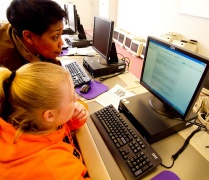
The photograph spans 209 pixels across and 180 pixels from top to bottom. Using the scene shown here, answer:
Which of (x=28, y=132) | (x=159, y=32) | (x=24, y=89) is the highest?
(x=24, y=89)

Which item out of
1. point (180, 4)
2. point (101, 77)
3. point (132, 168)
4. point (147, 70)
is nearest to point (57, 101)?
point (132, 168)

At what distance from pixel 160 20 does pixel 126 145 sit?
9.73 ft

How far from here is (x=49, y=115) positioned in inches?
23.4

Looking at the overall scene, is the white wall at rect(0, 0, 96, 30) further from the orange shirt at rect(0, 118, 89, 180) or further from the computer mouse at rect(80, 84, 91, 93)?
the orange shirt at rect(0, 118, 89, 180)

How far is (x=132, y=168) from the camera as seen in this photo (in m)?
0.65

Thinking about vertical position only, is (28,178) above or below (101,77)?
above

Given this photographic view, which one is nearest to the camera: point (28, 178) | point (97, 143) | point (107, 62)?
point (28, 178)

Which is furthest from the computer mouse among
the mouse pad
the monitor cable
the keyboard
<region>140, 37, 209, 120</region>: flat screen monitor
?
the monitor cable

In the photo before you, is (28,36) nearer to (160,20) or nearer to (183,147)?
(183,147)

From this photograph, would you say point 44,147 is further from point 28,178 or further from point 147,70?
point 147,70

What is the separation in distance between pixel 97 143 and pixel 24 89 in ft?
1.40

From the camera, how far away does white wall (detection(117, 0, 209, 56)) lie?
2408 mm

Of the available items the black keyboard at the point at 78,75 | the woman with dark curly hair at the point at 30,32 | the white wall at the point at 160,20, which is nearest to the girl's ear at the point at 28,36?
the woman with dark curly hair at the point at 30,32

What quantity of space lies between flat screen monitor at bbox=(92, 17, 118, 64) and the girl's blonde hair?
2.47ft
